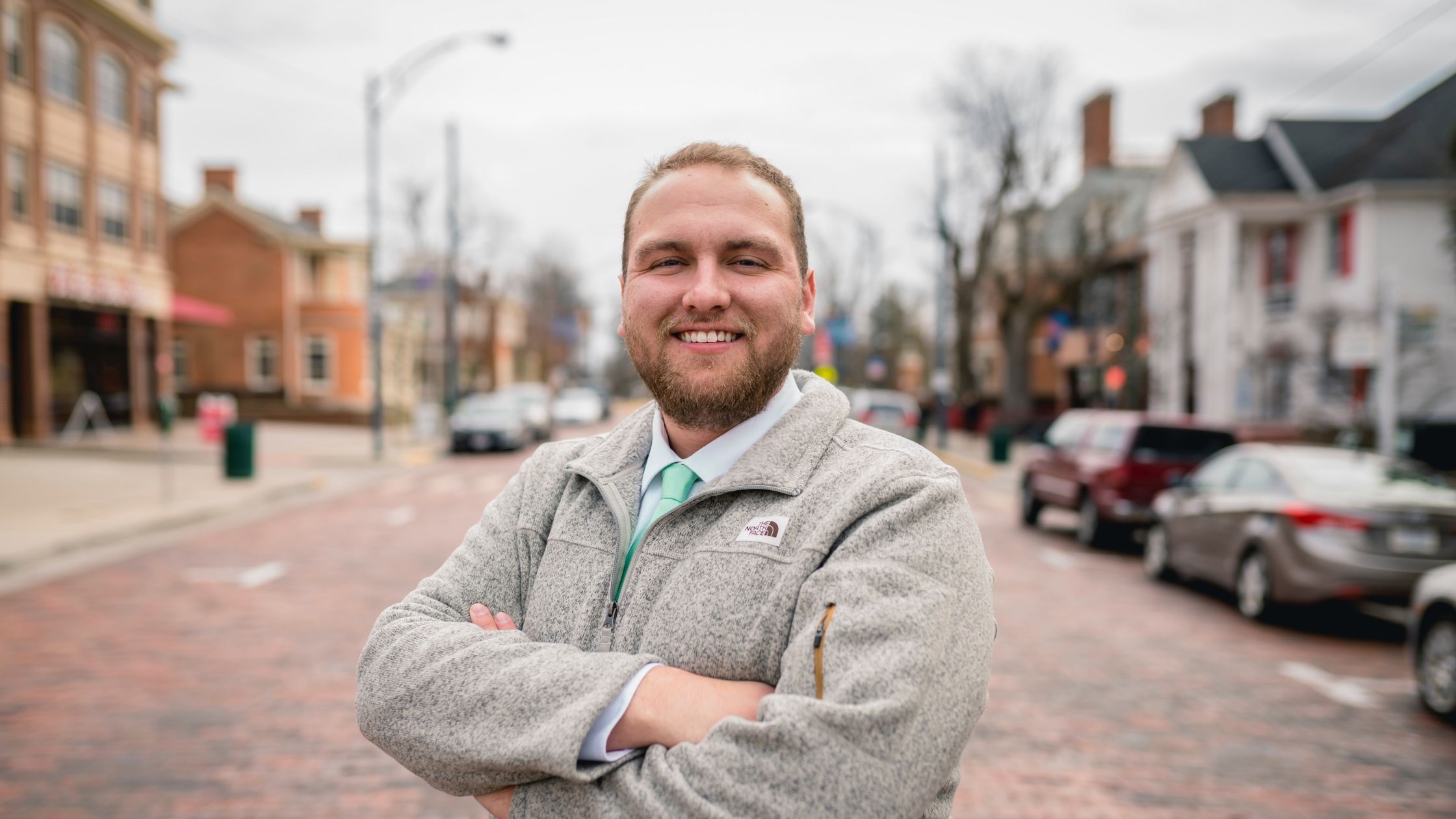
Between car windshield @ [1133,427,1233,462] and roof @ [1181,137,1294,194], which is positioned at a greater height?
roof @ [1181,137,1294,194]

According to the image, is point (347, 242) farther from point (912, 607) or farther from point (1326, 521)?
point (912, 607)

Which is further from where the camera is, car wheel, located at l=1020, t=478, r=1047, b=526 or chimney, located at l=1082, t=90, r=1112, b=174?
chimney, located at l=1082, t=90, r=1112, b=174

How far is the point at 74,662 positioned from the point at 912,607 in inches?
282

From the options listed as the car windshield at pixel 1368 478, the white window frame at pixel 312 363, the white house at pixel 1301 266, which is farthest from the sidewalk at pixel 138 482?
the white house at pixel 1301 266

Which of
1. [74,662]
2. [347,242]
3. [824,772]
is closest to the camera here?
[824,772]

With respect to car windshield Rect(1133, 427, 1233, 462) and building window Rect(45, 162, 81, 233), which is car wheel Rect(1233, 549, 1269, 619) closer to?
car windshield Rect(1133, 427, 1233, 462)

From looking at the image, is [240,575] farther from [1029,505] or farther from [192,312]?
[192,312]

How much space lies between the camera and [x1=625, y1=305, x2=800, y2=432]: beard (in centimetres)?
204

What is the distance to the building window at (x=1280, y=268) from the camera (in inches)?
1141

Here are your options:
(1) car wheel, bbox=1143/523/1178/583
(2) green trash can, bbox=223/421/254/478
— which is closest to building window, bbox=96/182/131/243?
(2) green trash can, bbox=223/421/254/478

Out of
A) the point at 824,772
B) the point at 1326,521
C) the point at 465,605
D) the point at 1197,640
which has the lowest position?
the point at 1197,640

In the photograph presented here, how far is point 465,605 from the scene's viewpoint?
2.22 meters

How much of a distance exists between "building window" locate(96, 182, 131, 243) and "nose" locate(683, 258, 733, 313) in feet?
101

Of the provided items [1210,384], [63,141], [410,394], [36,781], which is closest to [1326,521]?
[36,781]
